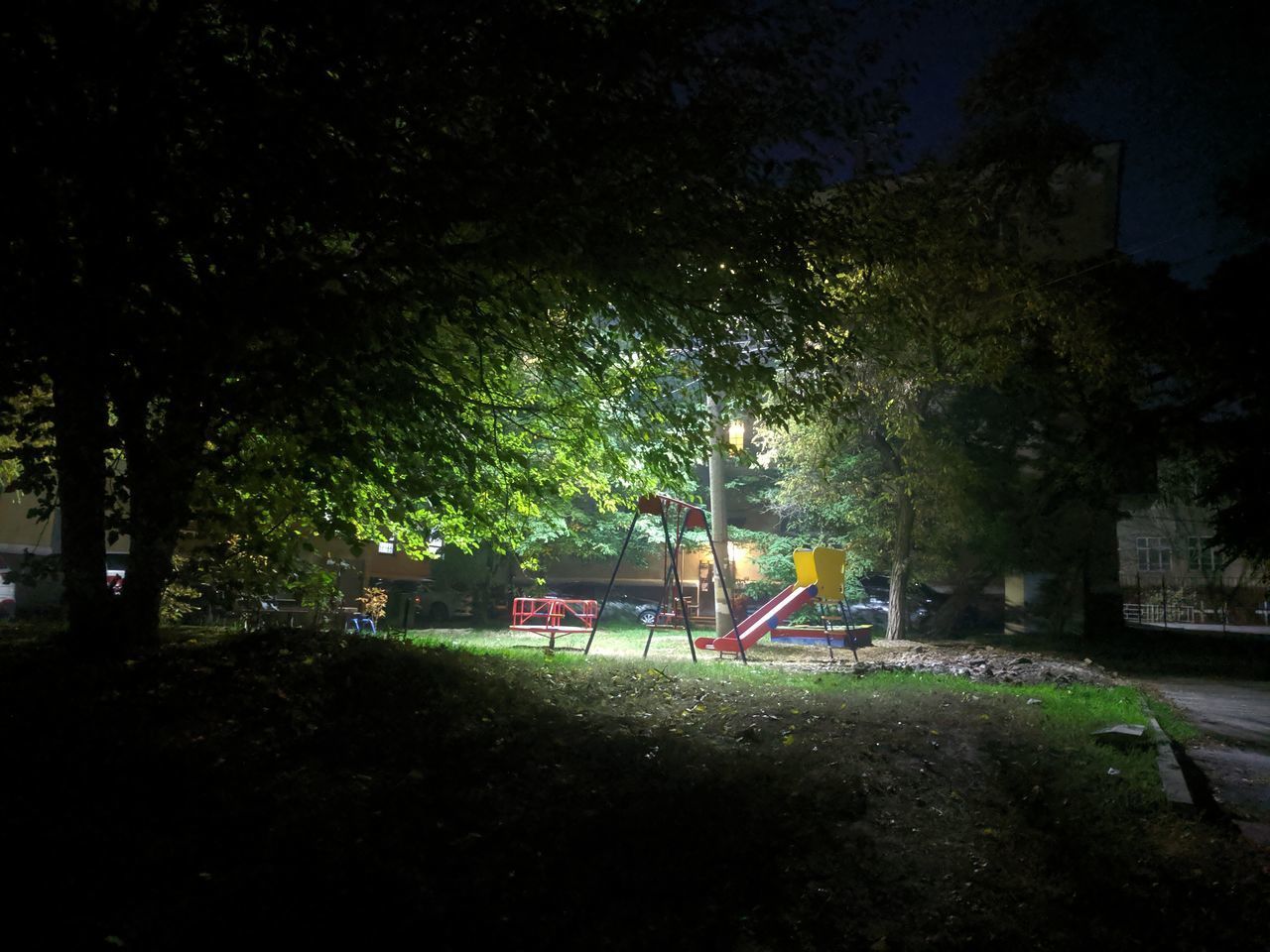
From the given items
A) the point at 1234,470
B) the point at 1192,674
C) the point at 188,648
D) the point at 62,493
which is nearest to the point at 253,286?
the point at 62,493

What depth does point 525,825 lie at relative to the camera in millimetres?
4082

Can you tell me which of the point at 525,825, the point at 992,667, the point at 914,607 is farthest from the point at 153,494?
the point at 914,607

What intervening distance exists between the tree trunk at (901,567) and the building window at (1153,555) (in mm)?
37192

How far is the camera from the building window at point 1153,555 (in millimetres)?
49406

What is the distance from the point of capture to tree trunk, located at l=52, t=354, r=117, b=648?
5.31 meters

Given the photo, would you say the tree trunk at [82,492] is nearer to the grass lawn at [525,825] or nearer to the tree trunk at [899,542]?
the grass lawn at [525,825]

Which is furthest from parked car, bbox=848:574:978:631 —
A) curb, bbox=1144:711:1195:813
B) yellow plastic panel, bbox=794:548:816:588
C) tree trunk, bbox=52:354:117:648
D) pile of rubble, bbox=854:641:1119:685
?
tree trunk, bbox=52:354:117:648

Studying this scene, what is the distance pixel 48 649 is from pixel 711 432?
18.4ft

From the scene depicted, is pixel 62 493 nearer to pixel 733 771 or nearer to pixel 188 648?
pixel 188 648

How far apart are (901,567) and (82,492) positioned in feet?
60.5

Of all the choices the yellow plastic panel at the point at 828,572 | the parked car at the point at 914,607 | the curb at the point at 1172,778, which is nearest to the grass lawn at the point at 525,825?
the curb at the point at 1172,778

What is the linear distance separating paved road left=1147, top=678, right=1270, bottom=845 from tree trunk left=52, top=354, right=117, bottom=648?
796cm

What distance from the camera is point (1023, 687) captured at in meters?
10.4

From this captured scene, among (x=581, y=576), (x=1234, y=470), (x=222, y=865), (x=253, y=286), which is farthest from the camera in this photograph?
(x=581, y=576)
